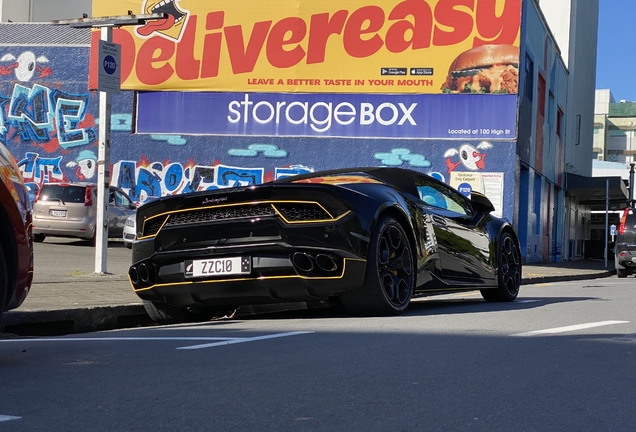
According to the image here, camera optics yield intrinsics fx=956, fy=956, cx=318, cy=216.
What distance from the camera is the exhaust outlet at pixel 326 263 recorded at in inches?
263

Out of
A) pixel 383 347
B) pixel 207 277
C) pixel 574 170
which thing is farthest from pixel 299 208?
pixel 574 170

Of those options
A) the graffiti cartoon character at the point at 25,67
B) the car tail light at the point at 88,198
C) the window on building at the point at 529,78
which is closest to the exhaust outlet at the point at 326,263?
the car tail light at the point at 88,198

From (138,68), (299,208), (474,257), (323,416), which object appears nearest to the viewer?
(323,416)

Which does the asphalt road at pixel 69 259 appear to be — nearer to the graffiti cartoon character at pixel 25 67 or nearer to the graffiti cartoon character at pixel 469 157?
the graffiti cartoon character at pixel 25 67

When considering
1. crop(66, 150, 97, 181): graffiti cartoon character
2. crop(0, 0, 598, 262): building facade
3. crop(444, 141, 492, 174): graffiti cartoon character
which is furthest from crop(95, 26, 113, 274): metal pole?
crop(66, 150, 97, 181): graffiti cartoon character

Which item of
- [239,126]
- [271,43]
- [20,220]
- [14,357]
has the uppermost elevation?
[271,43]

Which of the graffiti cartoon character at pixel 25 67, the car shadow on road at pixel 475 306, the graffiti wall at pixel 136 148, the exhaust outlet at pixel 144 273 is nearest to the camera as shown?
the exhaust outlet at pixel 144 273

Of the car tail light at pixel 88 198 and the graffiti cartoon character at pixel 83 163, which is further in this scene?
the graffiti cartoon character at pixel 83 163

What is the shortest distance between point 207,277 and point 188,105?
75.4 feet

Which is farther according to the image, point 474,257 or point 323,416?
point 474,257

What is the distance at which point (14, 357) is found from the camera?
5.07 metres

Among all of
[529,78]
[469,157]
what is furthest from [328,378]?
[529,78]

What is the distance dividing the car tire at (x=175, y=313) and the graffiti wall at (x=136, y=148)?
1999 cm

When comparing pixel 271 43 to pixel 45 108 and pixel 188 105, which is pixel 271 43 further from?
pixel 45 108
